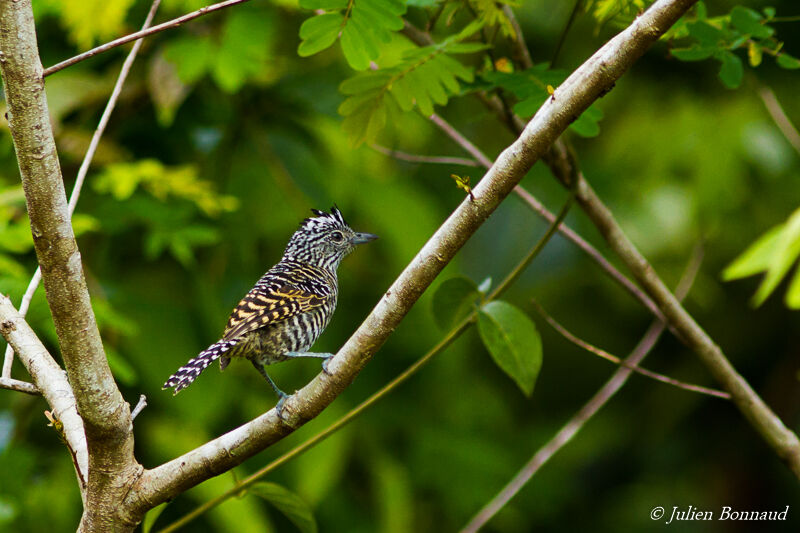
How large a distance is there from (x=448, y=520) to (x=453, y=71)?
4.32 metres

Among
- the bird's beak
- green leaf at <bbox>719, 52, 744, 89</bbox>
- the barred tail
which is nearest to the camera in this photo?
the barred tail

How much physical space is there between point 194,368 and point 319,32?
94cm

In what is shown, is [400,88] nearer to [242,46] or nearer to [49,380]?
[49,380]

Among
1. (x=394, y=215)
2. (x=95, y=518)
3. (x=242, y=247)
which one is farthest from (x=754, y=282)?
(x=95, y=518)

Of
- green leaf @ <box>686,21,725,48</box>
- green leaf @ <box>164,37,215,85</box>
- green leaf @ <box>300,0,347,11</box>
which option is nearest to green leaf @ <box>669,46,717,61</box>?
green leaf @ <box>686,21,725,48</box>

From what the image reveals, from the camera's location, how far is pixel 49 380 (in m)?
2.14

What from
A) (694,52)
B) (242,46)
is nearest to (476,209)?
(694,52)

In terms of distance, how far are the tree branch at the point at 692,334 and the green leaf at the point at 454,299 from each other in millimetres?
453

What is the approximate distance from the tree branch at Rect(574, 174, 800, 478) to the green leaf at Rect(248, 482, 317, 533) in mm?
1174

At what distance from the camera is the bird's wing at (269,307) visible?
227 cm

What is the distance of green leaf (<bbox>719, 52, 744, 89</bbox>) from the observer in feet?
8.23

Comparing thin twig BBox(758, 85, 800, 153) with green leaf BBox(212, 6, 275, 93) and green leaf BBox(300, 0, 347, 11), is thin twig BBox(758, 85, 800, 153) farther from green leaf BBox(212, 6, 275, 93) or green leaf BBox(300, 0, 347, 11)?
green leaf BBox(212, 6, 275, 93)

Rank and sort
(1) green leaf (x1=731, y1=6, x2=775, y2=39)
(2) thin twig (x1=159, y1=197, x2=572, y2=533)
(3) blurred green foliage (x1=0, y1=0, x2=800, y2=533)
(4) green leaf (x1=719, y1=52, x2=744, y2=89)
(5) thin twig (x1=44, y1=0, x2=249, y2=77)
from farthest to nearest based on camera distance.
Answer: (3) blurred green foliage (x1=0, y1=0, x2=800, y2=533), (4) green leaf (x1=719, y1=52, x2=744, y2=89), (1) green leaf (x1=731, y1=6, x2=775, y2=39), (2) thin twig (x1=159, y1=197, x2=572, y2=533), (5) thin twig (x1=44, y1=0, x2=249, y2=77)

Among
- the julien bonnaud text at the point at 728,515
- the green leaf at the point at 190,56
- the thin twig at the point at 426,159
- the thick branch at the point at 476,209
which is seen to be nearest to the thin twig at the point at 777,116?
the thin twig at the point at 426,159
